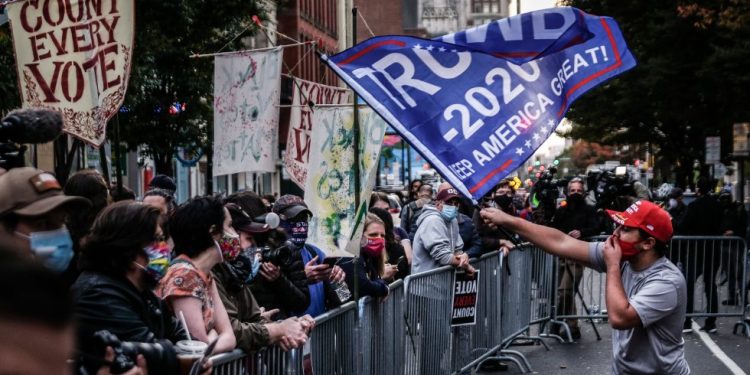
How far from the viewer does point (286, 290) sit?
6.07 metres

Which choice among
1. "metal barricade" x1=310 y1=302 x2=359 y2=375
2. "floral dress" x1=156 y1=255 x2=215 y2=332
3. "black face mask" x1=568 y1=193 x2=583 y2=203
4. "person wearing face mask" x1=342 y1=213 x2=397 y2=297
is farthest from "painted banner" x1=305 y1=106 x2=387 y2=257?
"black face mask" x1=568 y1=193 x2=583 y2=203

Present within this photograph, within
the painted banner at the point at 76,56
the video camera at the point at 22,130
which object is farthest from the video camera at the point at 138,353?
the painted banner at the point at 76,56

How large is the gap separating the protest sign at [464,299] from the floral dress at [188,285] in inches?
203

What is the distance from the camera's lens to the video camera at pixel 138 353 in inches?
130

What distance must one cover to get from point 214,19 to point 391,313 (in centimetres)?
1497

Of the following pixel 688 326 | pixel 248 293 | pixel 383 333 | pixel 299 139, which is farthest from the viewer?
pixel 688 326

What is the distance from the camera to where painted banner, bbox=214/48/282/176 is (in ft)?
38.9

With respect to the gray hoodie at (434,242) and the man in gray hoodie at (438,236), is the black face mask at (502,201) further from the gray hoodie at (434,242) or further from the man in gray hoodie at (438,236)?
the gray hoodie at (434,242)

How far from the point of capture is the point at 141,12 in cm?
2005

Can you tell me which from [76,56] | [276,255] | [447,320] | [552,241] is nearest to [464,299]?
[447,320]

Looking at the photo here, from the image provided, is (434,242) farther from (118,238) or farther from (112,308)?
(112,308)

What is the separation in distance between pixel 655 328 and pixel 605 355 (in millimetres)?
7091

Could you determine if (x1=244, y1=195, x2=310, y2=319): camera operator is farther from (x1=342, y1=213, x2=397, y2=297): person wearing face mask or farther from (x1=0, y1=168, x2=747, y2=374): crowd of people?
(x1=342, y1=213, x2=397, y2=297): person wearing face mask

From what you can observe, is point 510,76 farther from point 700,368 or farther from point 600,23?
point 700,368
